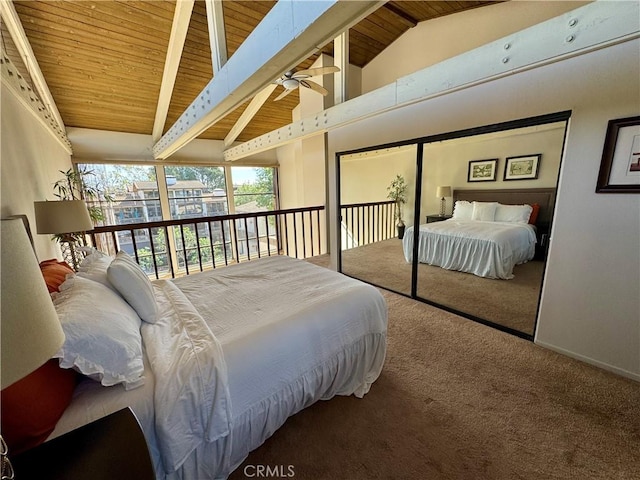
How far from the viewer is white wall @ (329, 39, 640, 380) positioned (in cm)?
163

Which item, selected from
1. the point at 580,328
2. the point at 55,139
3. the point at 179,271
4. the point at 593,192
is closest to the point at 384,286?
the point at 580,328

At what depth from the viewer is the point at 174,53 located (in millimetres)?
3389

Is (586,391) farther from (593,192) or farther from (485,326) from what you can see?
(593,192)

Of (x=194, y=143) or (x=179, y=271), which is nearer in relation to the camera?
(x=194, y=143)

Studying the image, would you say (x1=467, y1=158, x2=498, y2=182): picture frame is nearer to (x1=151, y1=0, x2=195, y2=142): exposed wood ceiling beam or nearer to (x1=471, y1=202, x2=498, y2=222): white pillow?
(x1=471, y1=202, x2=498, y2=222): white pillow

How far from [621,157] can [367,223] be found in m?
3.25

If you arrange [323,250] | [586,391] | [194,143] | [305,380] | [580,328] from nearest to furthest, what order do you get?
[305,380], [586,391], [580,328], [323,250], [194,143]

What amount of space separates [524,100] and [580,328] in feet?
5.82

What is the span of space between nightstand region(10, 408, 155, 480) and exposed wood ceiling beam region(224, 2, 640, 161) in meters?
2.95

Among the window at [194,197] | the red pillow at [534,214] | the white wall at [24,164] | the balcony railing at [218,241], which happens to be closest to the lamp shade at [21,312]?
the white wall at [24,164]

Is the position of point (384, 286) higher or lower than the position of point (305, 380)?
lower

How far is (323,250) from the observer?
5.17m

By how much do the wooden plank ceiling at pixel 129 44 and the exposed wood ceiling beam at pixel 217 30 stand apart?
1.10 meters

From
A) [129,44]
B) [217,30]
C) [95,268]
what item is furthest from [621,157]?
[129,44]
